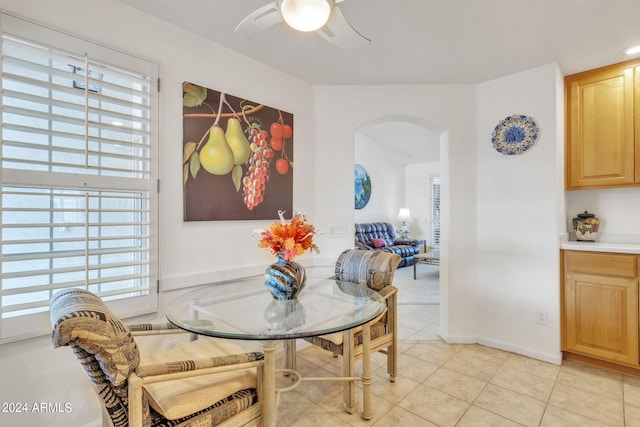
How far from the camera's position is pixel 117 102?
180 centimetres

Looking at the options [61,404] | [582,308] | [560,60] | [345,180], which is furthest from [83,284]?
[560,60]

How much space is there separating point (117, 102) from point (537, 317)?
3464mm

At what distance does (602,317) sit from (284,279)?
248 cm

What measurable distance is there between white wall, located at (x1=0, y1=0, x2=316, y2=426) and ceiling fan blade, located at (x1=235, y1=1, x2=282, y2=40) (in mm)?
777

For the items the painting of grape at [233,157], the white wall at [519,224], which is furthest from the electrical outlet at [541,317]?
the painting of grape at [233,157]

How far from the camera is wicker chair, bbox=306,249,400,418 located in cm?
194

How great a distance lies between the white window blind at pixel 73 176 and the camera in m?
1.51

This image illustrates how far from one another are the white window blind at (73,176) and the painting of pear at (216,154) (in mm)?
341

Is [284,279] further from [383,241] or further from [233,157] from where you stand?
[383,241]

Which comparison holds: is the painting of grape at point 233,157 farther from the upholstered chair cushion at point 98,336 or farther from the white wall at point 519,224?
the white wall at point 519,224

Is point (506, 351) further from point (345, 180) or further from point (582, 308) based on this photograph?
point (345, 180)

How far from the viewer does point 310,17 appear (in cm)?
138

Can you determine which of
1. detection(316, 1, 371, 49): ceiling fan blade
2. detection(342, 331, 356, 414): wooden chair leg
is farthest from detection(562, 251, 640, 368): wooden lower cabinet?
detection(316, 1, 371, 49): ceiling fan blade

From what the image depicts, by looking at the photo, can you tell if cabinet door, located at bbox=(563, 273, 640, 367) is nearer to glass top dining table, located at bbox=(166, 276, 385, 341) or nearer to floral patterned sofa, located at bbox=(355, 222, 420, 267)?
glass top dining table, located at bbox=(166, 276, 385, 341)
